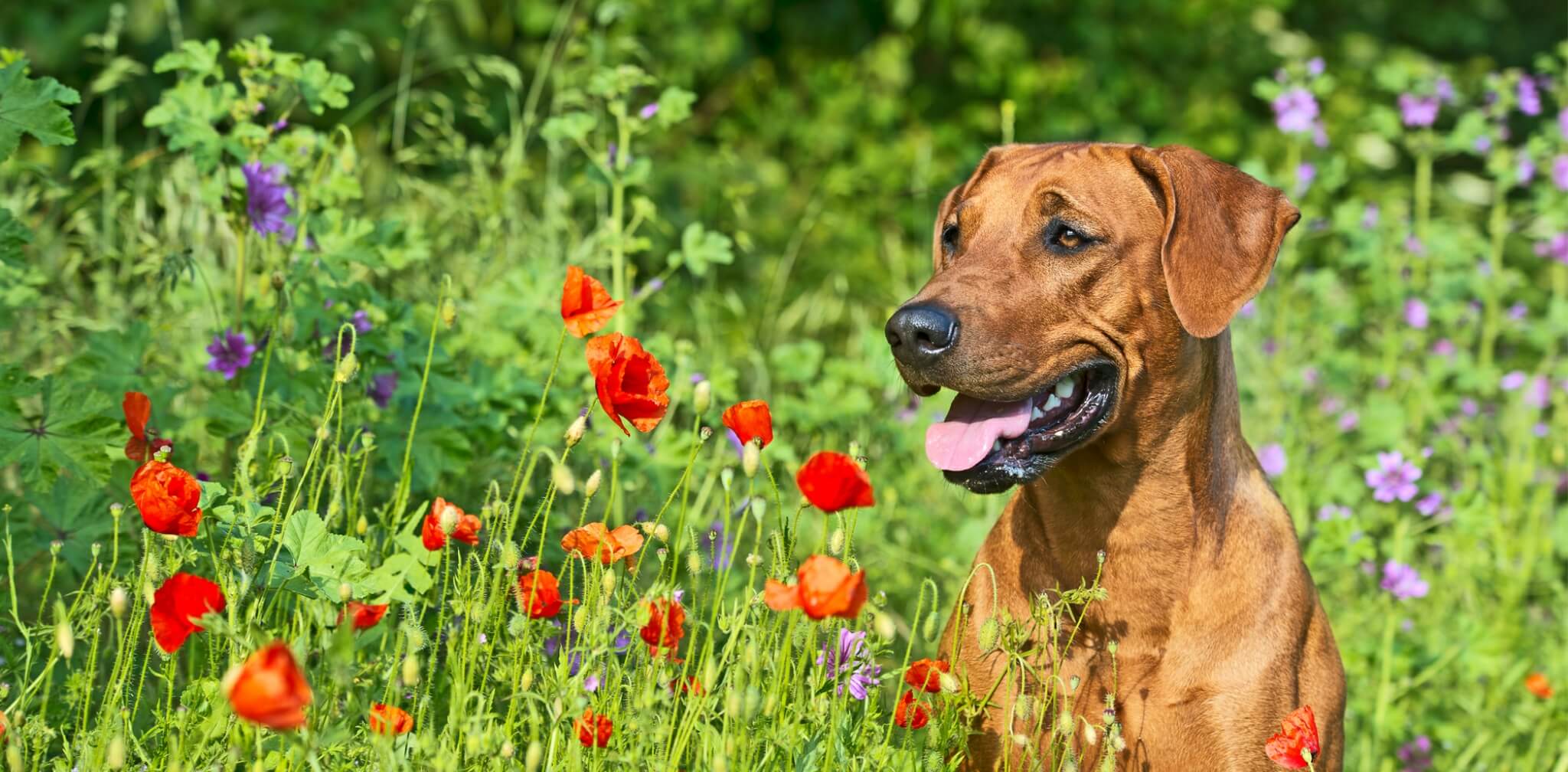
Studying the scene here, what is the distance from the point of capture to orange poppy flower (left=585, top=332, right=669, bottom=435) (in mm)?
2178

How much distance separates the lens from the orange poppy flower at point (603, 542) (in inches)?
86.0

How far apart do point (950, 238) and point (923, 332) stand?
1.86 ft

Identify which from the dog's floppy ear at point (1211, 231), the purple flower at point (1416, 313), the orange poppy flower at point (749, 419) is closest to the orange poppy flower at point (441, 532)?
the orange poppy flower at point (749, 419)

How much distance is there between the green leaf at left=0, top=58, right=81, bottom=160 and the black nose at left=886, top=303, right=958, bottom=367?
4.60 feet

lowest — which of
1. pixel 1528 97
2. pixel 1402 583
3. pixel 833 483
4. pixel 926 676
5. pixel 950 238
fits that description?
pixel 1402 583

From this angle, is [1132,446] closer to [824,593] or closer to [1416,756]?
[824,593]

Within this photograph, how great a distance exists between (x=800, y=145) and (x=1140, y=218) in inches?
195

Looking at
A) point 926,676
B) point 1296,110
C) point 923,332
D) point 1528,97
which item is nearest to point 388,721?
point 926,676

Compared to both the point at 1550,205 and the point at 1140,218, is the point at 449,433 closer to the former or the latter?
the point at 1140,218

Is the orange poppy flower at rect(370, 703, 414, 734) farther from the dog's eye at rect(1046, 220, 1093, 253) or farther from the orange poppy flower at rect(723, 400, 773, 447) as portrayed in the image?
the dog's eye at rect(1046, 220, 1093, 253)

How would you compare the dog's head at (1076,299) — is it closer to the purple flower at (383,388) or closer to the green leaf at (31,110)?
the purple flower at (383,388)

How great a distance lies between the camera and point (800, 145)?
7.72 meters

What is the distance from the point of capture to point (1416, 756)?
150 inches

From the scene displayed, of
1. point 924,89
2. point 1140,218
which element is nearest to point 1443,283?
point 1140,218
